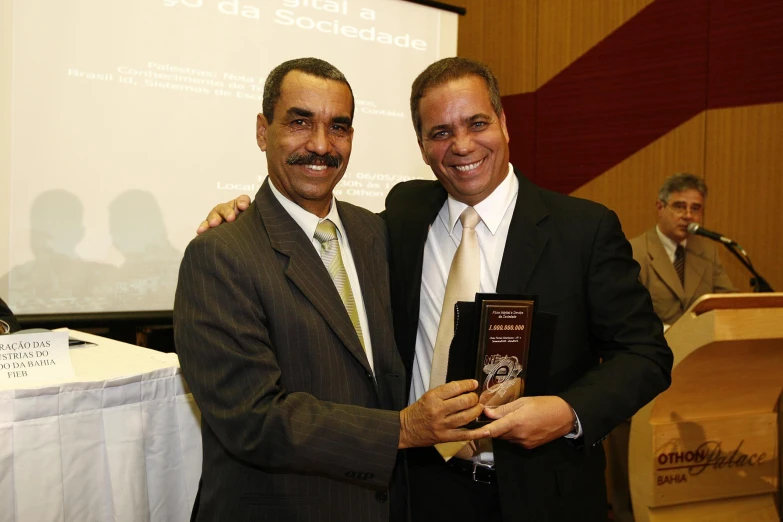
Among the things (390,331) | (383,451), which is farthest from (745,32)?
(383,451)

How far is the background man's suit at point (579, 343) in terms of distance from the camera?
67.0 inches

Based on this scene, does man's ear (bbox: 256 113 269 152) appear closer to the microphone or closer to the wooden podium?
the wooden podium

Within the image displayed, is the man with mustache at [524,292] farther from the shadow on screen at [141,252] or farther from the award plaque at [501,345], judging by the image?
the shadow on screen at [141,252]

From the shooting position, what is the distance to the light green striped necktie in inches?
67.1

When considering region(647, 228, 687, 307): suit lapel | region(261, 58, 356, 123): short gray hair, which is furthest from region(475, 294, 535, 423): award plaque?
region(647, 228, 687, 307): suit lapel

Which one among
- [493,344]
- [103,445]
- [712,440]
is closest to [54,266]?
[103,445]

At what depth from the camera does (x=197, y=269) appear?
1.54 meters

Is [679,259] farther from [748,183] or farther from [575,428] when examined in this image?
[575,428]

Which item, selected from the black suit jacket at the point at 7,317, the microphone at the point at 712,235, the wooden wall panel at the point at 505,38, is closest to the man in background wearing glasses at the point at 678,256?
the microphone at the point at 712,235

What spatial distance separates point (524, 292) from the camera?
1767 millimetres

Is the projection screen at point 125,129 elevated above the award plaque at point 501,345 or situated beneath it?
elevated above

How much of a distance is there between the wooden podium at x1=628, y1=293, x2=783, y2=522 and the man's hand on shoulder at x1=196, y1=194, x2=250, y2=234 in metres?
1.60

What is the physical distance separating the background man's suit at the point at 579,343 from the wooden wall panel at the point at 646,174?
381 cm

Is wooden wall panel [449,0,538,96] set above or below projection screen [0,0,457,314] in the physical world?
above
